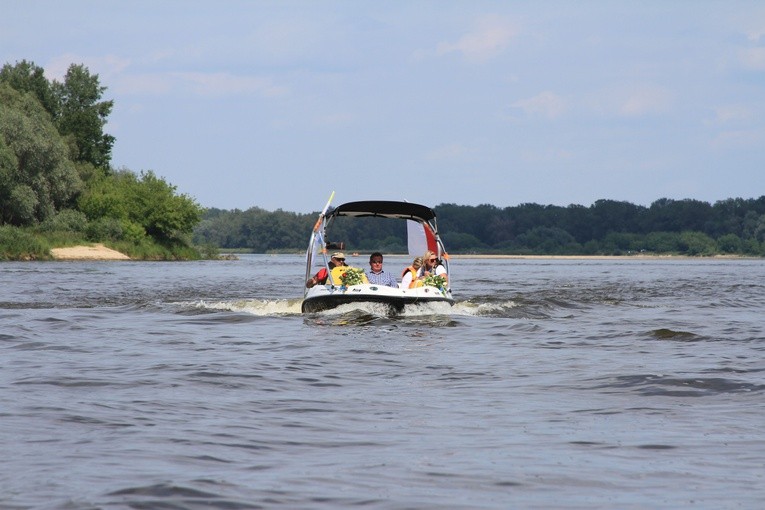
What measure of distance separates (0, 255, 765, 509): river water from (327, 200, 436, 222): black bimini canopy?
4.79 meters

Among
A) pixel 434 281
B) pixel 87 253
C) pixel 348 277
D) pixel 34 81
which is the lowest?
pixel 434 281

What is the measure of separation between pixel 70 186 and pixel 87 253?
21.7ft

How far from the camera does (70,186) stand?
259 ft

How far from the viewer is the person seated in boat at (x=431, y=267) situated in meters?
23.9

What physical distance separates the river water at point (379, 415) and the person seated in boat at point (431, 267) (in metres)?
2.92

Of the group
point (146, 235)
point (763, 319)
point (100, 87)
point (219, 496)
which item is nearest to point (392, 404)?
point (219, 496)

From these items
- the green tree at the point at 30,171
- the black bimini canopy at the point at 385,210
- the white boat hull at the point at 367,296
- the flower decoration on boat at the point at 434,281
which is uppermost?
the green tree at the point at 30,171

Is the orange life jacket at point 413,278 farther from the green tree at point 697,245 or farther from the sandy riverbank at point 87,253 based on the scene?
the green tree at point 697,245

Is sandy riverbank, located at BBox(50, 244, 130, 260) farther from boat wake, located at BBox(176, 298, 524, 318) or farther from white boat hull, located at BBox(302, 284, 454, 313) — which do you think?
white boat hull, located at BBox(302, 284, 454, 313)

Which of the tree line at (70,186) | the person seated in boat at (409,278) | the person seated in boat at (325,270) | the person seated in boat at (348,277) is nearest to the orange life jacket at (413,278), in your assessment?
the person seated in boat at (409,278)

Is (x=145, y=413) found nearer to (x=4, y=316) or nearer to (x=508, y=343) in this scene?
(x=508, y=343)

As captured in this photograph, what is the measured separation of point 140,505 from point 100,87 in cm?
9733

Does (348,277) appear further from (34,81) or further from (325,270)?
(34,81)

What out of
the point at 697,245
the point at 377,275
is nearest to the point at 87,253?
the point at 377,275
